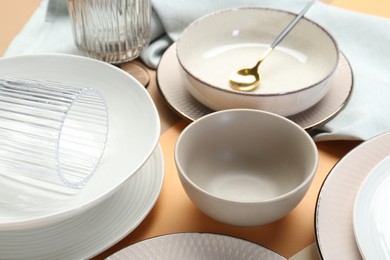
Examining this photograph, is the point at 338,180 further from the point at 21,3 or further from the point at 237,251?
the point at 21,3

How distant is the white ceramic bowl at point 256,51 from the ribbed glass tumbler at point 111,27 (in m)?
0.06

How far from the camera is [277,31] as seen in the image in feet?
2.26

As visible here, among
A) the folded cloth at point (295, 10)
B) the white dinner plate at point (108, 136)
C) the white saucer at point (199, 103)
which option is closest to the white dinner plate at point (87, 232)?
the white dinner plate at point (108, 136)

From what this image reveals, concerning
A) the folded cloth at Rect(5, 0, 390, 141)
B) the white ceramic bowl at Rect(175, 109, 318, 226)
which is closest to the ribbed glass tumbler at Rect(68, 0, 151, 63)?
the folded cloth at Rect(5, 0, 390, 141)

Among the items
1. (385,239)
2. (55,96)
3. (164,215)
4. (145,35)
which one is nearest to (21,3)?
(145,35)

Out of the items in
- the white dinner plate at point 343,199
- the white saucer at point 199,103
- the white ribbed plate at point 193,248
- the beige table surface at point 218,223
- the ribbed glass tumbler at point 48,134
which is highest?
the ribbed glass tumbler at point 48,134

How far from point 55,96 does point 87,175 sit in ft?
0.28

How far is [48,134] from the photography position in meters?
0.49

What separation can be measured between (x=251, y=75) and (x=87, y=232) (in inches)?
11.1

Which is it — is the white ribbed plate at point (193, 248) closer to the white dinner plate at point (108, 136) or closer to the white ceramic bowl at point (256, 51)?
the white dinner plate at point (108, 136)

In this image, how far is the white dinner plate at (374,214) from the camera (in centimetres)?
41

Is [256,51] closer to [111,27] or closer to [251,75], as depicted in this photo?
[251,75]

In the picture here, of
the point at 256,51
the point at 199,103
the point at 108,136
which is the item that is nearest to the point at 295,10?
the point at 256,51

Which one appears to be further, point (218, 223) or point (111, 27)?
point (111, 27)
